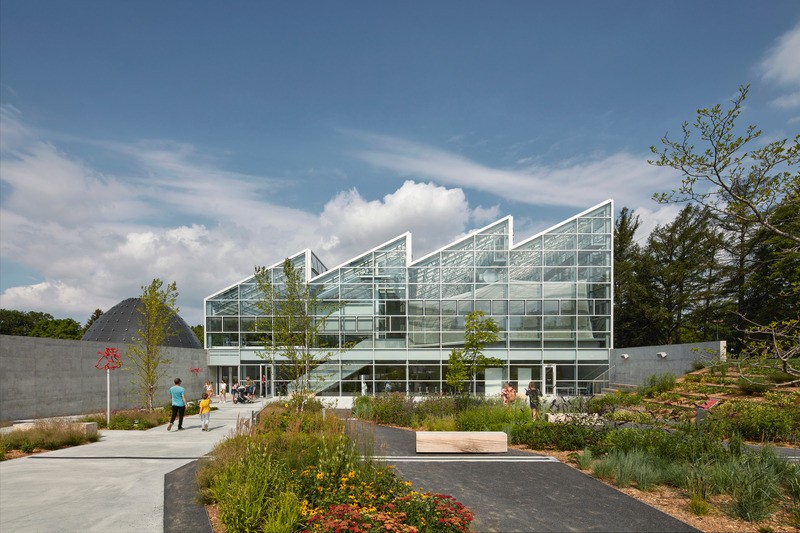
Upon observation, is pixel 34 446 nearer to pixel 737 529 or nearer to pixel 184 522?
pixel 184 522

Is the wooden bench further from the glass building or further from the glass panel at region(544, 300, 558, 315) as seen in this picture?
the glass panel at region(544, 300, 558, 315)

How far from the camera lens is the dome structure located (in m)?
46.8

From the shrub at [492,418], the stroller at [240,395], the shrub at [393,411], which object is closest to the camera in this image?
the shrub at [492,418]

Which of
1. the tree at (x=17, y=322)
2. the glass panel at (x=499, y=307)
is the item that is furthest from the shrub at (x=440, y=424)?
the tree at (x=17, y=322)

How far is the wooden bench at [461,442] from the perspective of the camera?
12156 mm

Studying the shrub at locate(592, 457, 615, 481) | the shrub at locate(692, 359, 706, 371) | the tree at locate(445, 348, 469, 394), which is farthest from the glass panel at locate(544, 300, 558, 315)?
the shrub at locate(592, 457, 615, 481)

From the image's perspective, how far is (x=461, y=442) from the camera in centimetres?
1223

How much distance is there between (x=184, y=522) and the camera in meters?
7.29

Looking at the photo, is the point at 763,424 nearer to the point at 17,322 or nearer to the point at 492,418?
the point at 492,418

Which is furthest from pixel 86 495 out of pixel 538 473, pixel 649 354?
pixel 649 354

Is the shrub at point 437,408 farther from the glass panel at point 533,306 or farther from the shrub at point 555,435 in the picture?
the glass panel at point 533,306

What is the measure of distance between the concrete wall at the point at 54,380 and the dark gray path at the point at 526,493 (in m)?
14.7

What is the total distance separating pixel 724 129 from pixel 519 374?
30.7m

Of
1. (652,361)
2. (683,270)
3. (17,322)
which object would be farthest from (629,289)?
(17,322)
